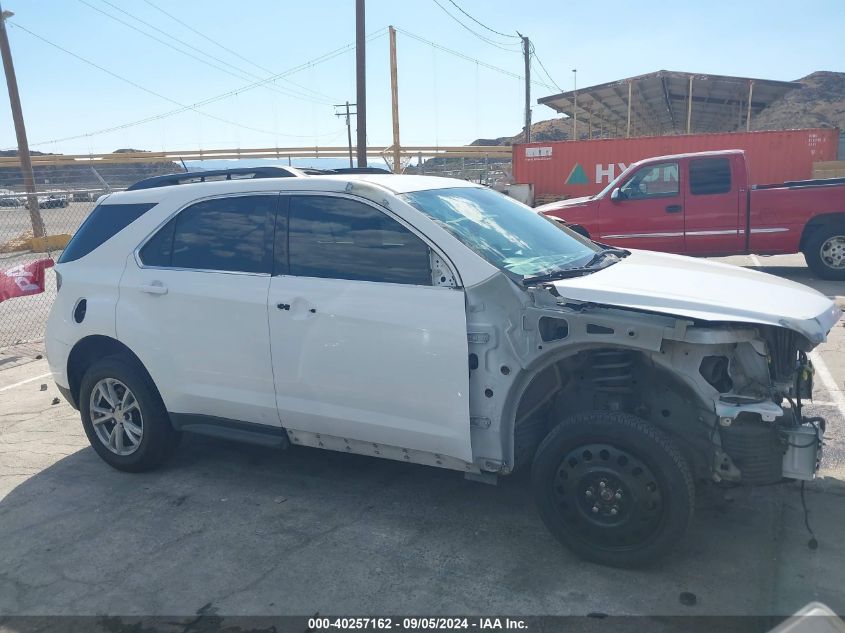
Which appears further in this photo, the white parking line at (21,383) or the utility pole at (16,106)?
the utility pole at (16,106)

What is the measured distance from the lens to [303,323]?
380 cm

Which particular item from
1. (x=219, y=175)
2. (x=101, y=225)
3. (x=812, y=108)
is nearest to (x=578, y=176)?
(x=219, y=175)

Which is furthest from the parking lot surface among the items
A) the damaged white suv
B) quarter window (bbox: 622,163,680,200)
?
quarter window (bbox: 622,163,680,200)

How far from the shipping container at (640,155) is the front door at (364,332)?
59.5 feet

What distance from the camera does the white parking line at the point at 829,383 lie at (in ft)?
17.3

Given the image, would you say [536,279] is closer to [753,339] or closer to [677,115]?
[753,339]

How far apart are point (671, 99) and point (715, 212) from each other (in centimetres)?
2245

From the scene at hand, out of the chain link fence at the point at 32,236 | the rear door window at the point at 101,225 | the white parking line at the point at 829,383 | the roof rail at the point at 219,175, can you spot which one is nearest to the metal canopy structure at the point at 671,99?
the chain link fence at the point at 32,236

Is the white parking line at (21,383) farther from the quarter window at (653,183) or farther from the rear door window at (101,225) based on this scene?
the quarter window at (653,183)

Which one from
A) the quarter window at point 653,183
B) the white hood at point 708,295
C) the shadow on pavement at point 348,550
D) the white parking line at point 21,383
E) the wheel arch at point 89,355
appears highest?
the quarter window at point 653,183

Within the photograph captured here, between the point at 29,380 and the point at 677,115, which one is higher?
the point at 677,115

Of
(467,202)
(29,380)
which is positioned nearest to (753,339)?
(467,202)

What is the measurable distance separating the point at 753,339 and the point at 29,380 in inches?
266

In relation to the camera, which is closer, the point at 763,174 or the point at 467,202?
the point at 467,202
